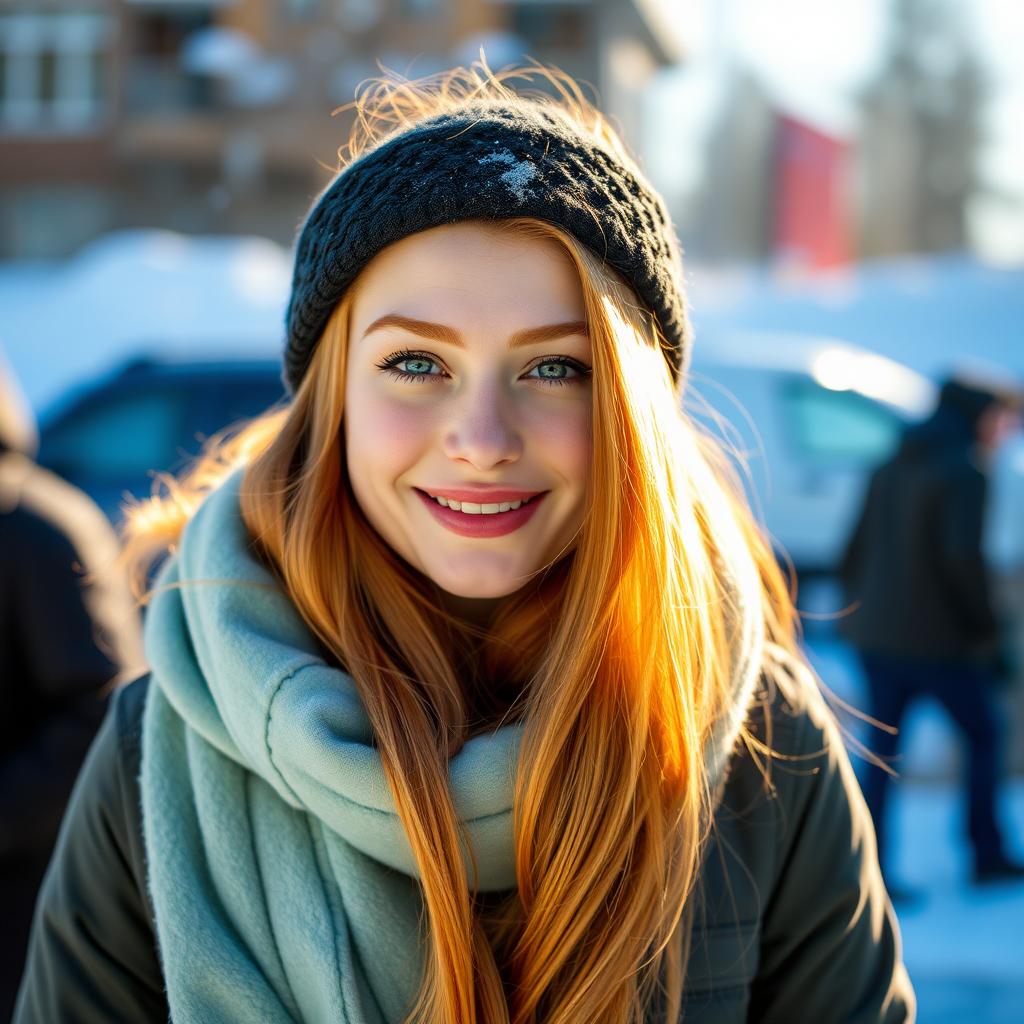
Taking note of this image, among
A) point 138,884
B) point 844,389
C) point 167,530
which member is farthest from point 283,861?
point 844,389

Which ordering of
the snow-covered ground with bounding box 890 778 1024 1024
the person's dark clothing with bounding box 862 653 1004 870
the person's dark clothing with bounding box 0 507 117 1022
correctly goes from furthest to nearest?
the person's dark clothing with bounding box 862 653 1004 870 < the snow-covered ground with bounding box 890 778 1024 1024 < the person's dark clothing with bounding box 0 507 117 1022

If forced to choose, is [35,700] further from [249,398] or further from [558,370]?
[249,398]

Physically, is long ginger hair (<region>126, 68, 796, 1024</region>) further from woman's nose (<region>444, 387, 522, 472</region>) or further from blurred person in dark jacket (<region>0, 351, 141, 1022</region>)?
blurred person in dark jacket (<region>0, 351, 141, 1022</region>)

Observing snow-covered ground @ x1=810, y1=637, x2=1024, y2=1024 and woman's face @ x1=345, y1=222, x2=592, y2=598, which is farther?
snow-covered ground @ x1=810, y1=637, x2=1024, y2=1024

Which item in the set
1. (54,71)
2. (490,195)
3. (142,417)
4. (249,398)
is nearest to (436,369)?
(490,195)

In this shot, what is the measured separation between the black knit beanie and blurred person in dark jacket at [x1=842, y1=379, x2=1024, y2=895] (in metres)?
3.03

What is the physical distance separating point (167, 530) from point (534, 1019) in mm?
1054

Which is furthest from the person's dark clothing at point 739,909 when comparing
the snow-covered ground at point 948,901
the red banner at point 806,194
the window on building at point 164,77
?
the red banner at point 806,194

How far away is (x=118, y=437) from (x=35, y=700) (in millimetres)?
4635

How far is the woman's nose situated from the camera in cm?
141

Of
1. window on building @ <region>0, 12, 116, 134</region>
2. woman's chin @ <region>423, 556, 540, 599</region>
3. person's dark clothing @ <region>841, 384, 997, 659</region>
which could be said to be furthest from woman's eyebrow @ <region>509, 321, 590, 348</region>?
window on building @ <region>0, 12, 116, 134</region>

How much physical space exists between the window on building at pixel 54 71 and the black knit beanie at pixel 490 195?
28493mm

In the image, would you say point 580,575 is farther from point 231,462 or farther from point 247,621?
point 231,462

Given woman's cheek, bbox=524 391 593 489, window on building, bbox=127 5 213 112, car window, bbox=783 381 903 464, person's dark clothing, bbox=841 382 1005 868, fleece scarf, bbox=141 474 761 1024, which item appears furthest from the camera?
window on building, bbox=127 5 213 112
